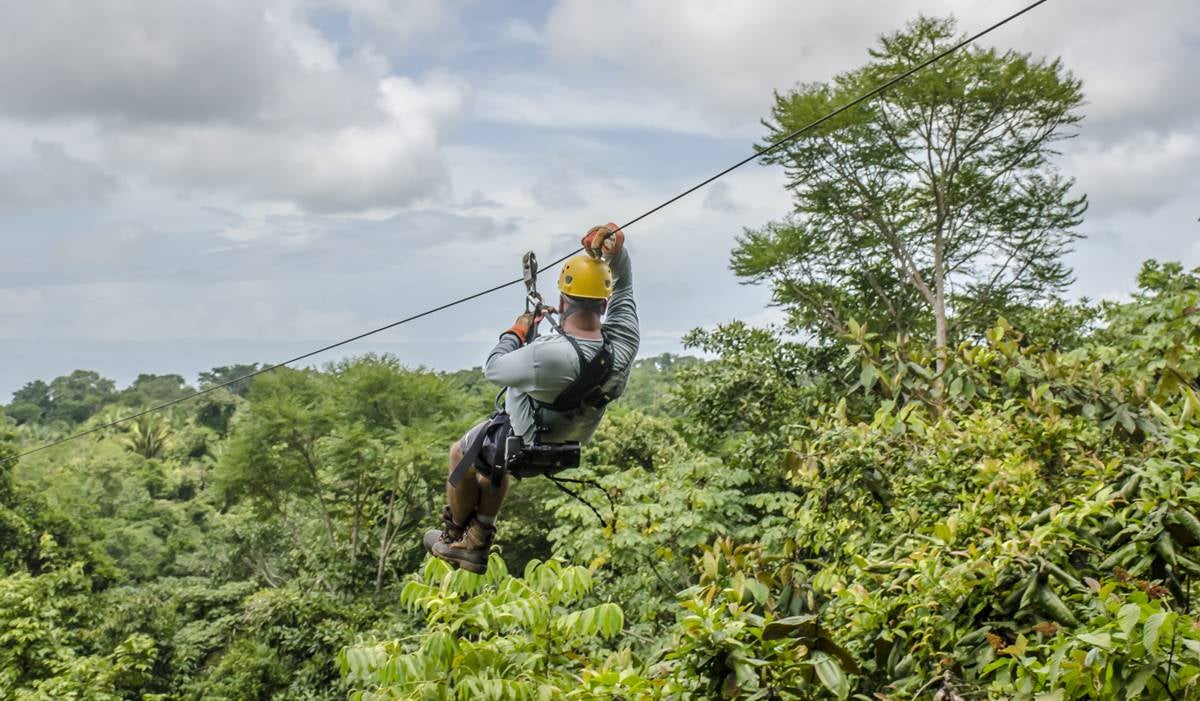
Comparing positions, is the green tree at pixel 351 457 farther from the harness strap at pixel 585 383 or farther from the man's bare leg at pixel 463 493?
the harness strap at pixel 585 383

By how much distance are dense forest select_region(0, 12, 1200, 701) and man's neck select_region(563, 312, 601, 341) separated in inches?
35.5

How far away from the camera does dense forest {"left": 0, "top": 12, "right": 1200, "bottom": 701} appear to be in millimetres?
3078

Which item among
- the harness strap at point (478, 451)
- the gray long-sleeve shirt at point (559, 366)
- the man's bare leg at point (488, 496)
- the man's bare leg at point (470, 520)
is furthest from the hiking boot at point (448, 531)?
the gray long-sleeve shirt at point (559, 366)

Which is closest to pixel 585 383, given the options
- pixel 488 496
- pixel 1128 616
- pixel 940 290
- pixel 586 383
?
pixel 586 383

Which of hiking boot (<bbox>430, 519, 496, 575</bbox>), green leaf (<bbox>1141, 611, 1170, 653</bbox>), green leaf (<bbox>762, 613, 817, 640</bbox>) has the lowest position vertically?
green leaf (<bbox>762, 613, 817, 640</bbox>)

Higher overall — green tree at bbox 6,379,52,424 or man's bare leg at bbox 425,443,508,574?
green tree at bbox 6,379,52,424

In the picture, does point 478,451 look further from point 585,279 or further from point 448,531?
point 585,279

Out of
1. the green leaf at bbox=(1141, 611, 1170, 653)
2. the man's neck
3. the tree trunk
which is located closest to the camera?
the green leaf at bbox=(1141, 611, 1170, 653)

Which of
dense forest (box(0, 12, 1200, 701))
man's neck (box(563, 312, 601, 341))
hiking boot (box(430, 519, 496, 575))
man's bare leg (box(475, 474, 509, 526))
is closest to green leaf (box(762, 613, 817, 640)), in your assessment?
dense forest (box(0, 12, 1200, 701))

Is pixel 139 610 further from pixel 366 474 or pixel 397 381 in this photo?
pixel 397 381

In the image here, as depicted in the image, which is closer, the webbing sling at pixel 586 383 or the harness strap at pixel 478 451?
the webbing sling at pixel 586 383

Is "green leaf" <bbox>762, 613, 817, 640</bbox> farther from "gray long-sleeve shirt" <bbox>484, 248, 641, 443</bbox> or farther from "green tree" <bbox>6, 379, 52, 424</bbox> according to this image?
"green tree" <bbox>6, 379, 52, 424</bbox>

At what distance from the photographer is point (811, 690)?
3.13 metres

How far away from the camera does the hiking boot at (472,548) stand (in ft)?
13.5
